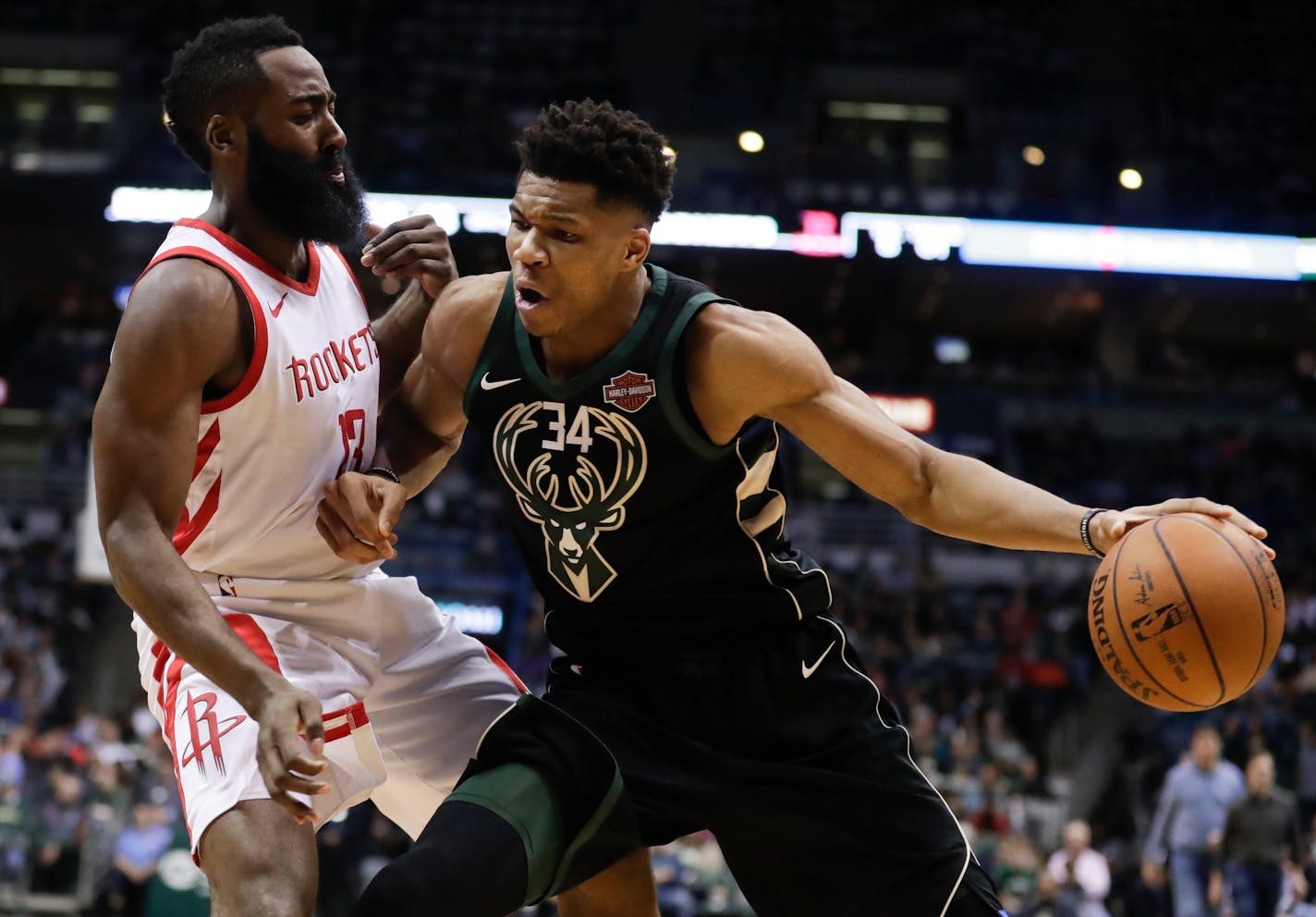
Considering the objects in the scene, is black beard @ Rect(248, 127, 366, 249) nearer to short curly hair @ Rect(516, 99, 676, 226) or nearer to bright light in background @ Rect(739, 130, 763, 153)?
short curly hair @ Rect(516, 99, 676, 226)

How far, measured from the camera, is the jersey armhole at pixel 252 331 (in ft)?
10.8

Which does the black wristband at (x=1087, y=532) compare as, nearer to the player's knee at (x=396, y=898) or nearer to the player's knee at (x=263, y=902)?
the player's knee at (x=396, y=898)

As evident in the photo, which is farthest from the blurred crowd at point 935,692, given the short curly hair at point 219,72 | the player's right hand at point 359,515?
the short curly hair at point 219,72

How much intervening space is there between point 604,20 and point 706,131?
3.58m

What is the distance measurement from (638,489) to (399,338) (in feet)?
3.11

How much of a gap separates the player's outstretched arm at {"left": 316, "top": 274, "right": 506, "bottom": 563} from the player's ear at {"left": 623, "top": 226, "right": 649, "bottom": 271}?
0.34 m

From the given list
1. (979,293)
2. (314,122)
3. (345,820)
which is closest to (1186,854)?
(345,820)

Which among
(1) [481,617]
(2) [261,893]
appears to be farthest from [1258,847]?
(1) [481,617]

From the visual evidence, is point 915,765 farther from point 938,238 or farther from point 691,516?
point 938,238

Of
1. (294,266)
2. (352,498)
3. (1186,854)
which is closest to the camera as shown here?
(352,498)

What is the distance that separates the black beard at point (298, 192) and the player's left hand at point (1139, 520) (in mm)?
1903

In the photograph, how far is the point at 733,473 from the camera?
348 centimetres

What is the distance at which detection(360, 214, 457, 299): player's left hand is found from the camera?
12.7 ft

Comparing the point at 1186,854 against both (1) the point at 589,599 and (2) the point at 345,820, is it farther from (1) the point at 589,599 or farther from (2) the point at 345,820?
(1) the point at 589,599
